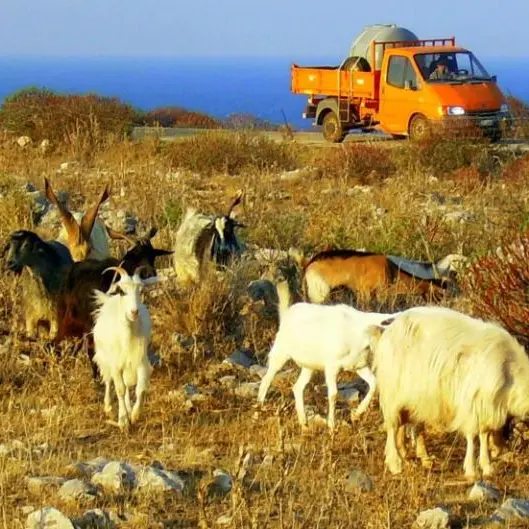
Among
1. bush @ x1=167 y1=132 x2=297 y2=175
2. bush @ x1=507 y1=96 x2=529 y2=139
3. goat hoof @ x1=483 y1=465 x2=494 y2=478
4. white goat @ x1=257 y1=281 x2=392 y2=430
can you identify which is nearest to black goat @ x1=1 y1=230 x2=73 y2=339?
white goat @ x1=257 y1=281 x2=392 y2=430

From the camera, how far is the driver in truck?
25938 mm

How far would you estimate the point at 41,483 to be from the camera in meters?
6.24

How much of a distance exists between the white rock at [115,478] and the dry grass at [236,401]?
0.40 ft

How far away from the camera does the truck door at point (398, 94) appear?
25875 millimetres

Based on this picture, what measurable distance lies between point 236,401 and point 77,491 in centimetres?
229

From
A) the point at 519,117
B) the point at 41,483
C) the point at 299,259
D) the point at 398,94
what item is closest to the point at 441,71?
the point at 398,94

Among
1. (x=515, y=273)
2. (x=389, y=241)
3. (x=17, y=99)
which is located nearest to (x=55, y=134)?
(x=17, y=99)

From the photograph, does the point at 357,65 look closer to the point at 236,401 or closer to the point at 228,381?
the point at 228,381

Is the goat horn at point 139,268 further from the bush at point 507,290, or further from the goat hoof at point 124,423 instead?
the bush at point 507,290

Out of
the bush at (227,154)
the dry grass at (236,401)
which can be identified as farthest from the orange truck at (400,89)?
the dry grass at (236,401)

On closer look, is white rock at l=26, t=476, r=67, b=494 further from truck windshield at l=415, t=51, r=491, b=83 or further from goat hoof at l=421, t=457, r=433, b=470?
truck windshield at l=415, t=51, r=491, b=83

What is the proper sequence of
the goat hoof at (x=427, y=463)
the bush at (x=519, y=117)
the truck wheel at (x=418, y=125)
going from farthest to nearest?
the bush at (x=519, y=117) → the truck wheel at (x=418, y=125) → the goat hoof at (x=427, y=463)

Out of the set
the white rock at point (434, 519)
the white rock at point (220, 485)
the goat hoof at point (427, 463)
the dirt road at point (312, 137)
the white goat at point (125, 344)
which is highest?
the dirt road at point (312, 137)

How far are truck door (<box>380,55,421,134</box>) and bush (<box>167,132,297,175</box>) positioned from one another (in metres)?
4.91
